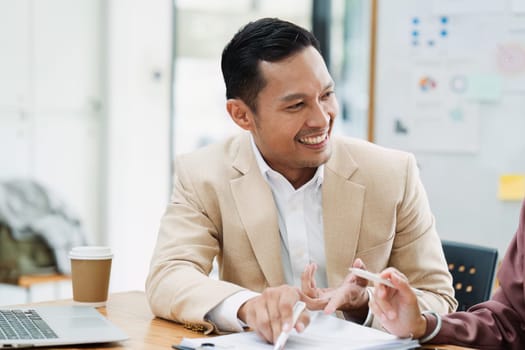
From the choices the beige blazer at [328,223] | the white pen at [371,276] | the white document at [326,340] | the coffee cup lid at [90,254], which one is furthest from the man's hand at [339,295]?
the coffee cup lid at [90,254]

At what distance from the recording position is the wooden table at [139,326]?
1.69 meters

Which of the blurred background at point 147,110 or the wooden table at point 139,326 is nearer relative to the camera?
the wooden table at point 139,326

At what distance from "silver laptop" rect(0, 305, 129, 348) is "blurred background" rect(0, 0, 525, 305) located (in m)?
2.13

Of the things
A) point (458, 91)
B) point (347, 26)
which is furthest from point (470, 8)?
point (347, 26)

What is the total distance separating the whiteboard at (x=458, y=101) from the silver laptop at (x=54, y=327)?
209 cm

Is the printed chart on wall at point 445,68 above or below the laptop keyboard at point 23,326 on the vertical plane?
above

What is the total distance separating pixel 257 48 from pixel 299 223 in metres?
0.49

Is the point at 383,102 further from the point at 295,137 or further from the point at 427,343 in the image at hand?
the point at 427,343

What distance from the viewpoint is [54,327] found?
1740mm

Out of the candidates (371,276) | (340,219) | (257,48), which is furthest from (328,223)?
(371,276)

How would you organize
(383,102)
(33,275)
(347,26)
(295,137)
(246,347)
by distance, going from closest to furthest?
1. (246,347)
2. (295,137)
3. (383,102)
4. (33,275)
5. (347,26)

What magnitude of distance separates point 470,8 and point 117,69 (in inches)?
91.9

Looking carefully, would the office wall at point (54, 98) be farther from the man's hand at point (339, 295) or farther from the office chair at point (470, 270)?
the man's hand at point (339, 295)

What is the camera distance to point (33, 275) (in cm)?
427
